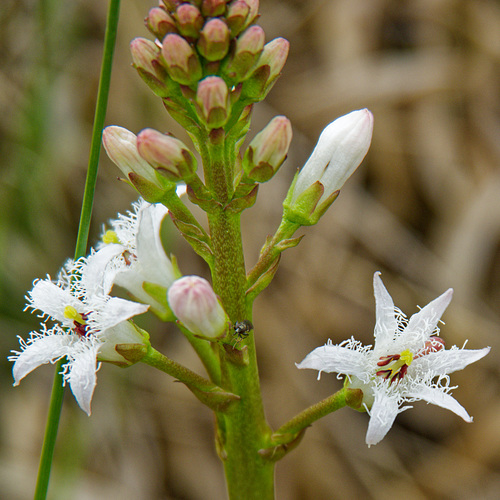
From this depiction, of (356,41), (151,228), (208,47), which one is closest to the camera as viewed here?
(208,47)

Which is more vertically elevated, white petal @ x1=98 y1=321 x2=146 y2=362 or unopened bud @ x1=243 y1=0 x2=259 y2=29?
unopened bud @ x1=243 y1=0 x2=259 y2=29

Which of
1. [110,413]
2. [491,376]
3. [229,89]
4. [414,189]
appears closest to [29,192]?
[110,413]

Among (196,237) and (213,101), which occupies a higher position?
(213,101)

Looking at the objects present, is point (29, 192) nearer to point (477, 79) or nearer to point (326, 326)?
point (326, 326)

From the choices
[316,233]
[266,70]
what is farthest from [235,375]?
[316,233]

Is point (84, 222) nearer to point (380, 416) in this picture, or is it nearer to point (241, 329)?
point (241, 329)

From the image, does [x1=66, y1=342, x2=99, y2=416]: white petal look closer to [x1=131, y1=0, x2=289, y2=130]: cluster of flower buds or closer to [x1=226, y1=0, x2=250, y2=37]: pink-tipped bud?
[x1=131, y1=0, x2=289, y2=130]: cluster of flower buds

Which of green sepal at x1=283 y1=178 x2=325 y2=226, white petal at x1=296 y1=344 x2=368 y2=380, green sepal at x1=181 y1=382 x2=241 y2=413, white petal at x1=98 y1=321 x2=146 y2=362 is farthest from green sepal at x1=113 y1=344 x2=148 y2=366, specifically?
green sepal at x1=283 y1=178 x2=325 y2=226
